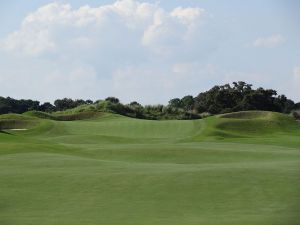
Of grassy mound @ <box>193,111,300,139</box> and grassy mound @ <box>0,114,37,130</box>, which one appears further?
grassy mound @ <box>0,114,37,130</box>

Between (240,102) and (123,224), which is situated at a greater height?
(240,102)

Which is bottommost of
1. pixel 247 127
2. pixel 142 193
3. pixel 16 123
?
pixel 142 193

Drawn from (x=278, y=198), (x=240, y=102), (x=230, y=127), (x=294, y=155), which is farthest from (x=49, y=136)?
(x=240, y=102)

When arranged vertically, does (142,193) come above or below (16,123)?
below

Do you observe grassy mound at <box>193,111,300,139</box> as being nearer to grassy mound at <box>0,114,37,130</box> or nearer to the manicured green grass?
grassy mound at <box>0,114,37,130</box>

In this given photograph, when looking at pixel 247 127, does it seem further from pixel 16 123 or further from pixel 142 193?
pixel 142 193

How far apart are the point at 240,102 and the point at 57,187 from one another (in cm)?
9889

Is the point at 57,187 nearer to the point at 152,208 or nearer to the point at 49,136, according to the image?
the point at 152,208

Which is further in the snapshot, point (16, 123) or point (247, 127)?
point (16, 123)

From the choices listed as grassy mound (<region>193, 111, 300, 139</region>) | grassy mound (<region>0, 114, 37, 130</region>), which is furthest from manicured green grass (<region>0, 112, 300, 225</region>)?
grassy mound (<region>0, 114, 37, 130</region>)

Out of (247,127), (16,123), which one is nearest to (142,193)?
(247,127)

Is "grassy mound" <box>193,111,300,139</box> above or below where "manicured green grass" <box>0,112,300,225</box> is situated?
above

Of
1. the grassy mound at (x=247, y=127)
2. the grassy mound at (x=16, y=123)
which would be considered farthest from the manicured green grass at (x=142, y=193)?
the grassy mound at (x=16, y=123)

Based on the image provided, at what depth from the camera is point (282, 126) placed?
59031mm
